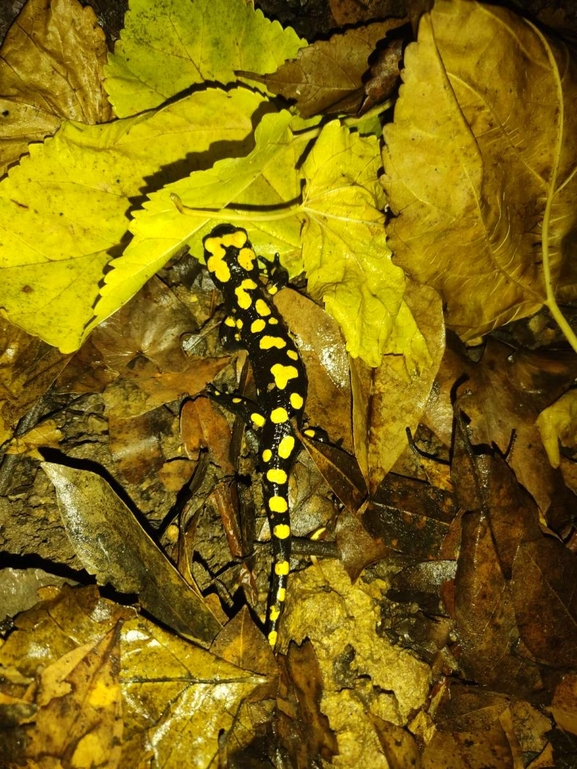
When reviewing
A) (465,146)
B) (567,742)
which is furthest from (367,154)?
(567,742)

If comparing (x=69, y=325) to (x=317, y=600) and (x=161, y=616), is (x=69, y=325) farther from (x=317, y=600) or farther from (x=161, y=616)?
(x=317, y=600)

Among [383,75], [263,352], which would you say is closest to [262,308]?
[263,352]

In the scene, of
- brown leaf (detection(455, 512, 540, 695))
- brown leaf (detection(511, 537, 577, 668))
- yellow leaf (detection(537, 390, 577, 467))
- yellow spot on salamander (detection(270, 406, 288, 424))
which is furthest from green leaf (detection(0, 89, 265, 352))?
brown leaf (detection(511, 537, 577, 668))

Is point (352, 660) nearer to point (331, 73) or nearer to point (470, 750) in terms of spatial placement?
point (470, 750)

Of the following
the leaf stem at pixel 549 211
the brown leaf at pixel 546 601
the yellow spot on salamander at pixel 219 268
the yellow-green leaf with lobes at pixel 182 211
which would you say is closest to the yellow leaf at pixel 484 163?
the leaf stem at pixel 549 211

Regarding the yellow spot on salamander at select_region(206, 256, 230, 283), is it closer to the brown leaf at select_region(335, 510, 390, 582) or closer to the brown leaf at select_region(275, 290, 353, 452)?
the brown leaf at select_region(275, 290, 353, 452)

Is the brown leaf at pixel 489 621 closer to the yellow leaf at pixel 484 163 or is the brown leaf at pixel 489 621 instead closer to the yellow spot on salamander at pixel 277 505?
the yellow spot on salamander at pixel 277 505

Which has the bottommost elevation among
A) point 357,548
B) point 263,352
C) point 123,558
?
point 123,558
